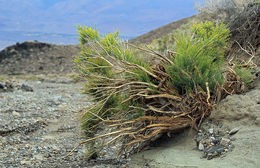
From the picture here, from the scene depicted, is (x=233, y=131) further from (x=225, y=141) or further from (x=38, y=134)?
(x=38, y=134)

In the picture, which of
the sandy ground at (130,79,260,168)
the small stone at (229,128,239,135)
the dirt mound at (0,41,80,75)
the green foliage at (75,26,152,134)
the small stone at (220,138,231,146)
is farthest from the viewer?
the dirt mound at (0,41,80,75)

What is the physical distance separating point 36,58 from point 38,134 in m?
24.9

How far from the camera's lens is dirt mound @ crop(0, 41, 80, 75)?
94.2 ft

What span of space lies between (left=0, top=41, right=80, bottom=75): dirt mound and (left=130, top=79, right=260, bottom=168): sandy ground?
24089 millimetres

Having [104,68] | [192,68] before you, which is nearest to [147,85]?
[192,68]

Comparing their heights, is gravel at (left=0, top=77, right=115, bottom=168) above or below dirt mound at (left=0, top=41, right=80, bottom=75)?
below

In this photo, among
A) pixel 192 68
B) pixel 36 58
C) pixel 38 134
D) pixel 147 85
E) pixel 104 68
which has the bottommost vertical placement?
pixel 38 134

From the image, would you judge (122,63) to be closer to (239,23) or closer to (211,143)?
(211,143)

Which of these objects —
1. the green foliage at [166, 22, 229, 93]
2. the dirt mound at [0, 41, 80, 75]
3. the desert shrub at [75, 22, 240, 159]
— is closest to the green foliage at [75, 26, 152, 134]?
the desert shrub at [75, 22, 240, 159]

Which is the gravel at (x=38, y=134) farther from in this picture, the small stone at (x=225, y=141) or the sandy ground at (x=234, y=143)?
the small stone at (x=225, y=141)

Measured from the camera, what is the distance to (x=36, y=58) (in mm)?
31234

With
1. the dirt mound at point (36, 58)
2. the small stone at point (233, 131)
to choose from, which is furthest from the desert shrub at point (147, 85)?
the dirt mound at point (36, 58)

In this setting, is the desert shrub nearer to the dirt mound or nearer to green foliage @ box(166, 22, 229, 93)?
green foliage @ box(166, 22, 229, 93)

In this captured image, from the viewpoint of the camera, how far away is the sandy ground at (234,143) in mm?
3481
